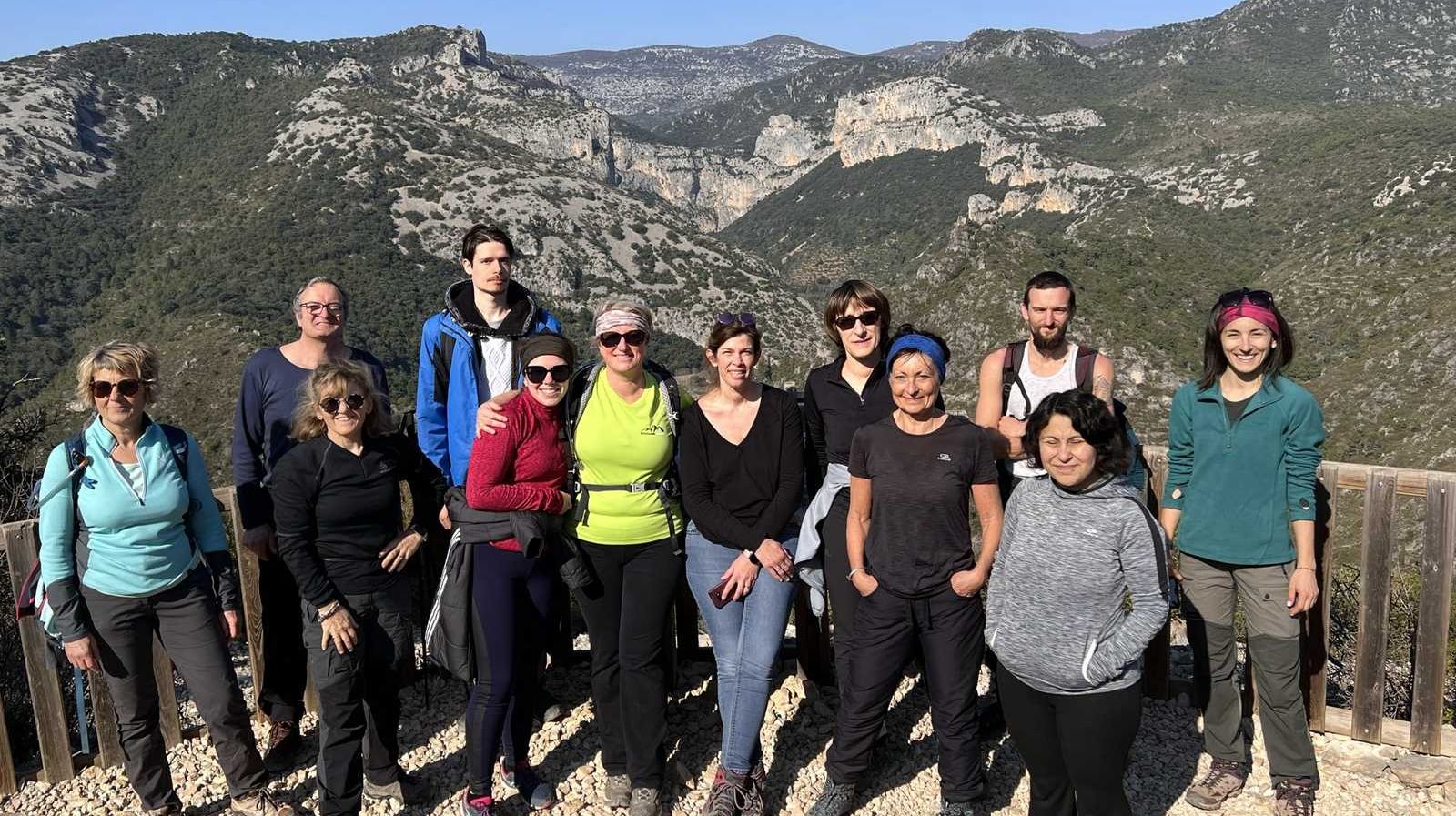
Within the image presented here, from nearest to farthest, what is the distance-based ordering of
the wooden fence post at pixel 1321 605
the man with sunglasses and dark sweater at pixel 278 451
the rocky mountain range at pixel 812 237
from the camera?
1. the wooden fence post at pixel 1321 605
2. the man with sunglasses and dark sweater at pixel 278 451
3. the rocky mountain range at pixel 812 237

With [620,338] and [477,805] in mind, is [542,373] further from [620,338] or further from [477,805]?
[477,805]

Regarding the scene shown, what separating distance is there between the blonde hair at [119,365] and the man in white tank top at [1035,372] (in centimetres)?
342

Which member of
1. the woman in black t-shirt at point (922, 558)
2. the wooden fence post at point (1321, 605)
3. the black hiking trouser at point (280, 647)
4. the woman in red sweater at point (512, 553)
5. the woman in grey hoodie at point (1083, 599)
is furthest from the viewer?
the black hiking trouser at point (280, 647)

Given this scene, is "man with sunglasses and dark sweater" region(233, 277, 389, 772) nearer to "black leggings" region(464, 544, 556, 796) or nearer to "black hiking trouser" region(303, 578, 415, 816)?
"black hiking trouser" region(303, 578, 415, 816)

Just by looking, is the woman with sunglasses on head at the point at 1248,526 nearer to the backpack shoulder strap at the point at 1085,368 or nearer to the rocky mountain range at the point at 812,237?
the backpack shoulder strap at the point at 1085,368

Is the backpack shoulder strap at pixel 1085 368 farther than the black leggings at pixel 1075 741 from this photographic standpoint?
Yes

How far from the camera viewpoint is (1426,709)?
154 inches

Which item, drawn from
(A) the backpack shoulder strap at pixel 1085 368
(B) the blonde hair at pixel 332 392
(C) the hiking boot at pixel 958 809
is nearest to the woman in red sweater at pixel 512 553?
(B) the blonde hair at pixel 332 392

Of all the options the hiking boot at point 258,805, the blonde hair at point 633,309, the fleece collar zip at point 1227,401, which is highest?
the blonde hair at point 633,309

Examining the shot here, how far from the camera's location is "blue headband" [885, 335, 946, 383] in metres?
3.38

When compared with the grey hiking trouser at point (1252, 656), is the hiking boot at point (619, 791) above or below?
below

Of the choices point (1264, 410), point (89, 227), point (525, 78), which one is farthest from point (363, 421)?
point (525, 78)

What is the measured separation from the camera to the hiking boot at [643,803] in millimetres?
3730

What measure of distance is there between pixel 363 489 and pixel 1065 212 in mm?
94081
